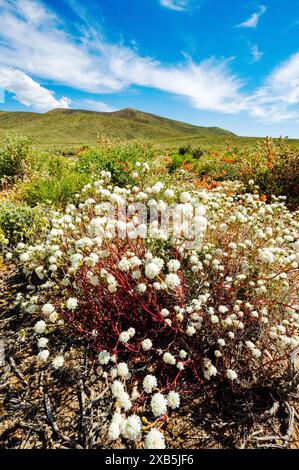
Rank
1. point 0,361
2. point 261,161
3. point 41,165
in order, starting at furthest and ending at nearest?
point 41,165, point 261,161, point 0,361

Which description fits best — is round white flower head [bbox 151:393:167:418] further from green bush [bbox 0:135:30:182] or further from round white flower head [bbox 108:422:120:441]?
green bush [bbox 0:135:30:182]

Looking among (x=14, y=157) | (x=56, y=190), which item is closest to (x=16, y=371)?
(x=56, y=190)

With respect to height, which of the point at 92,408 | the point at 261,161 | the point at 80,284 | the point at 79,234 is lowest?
the point at 92,408

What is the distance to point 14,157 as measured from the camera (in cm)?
1005

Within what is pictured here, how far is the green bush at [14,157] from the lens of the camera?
10.0m

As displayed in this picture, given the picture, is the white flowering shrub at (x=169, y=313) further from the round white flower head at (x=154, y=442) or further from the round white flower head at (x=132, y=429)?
the round white flower head at (x=154, y=442)

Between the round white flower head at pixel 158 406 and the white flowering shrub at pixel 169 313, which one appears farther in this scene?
the white flowering shrub at pixel 169 313

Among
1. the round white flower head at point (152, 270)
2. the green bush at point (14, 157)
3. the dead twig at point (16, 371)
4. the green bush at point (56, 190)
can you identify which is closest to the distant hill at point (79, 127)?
the green bush at point (14, 157)

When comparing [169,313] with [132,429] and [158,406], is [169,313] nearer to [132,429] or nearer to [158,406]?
[158,406]

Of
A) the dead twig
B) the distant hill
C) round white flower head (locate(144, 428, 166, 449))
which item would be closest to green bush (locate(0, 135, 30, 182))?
the dead twig
